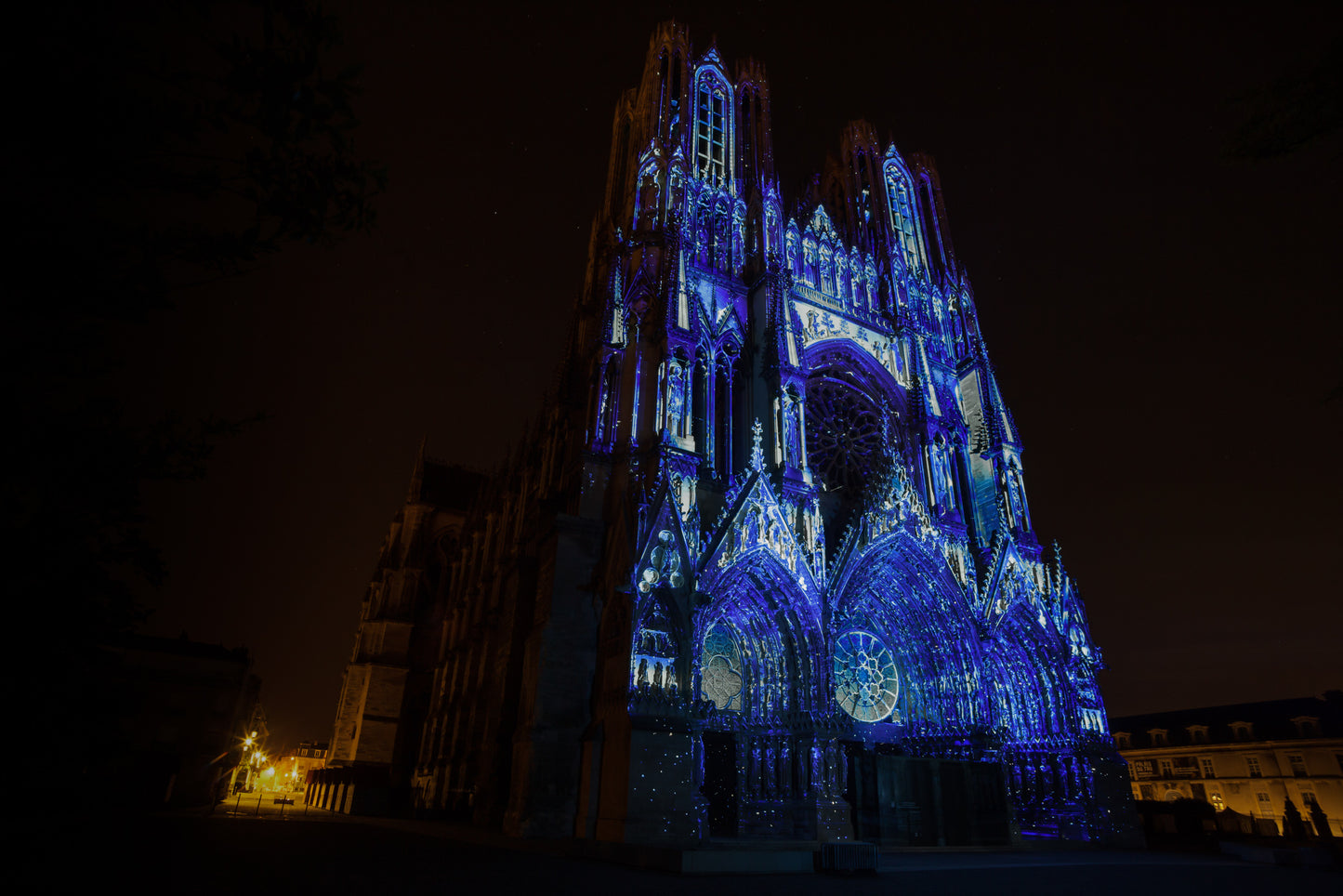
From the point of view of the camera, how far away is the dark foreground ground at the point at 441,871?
7.77 metres

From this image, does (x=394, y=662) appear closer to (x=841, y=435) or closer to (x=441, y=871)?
(x=841, y=435)

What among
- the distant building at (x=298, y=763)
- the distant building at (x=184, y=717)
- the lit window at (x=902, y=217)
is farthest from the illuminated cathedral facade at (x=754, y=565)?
the distant building at (x=298, y=763)

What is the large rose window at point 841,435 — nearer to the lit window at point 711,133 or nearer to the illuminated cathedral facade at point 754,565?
the illuminated cathedral facade at point 754,565

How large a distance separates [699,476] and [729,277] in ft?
30.2

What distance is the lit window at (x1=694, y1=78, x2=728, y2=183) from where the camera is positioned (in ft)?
103

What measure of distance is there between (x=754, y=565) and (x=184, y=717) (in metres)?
33.4

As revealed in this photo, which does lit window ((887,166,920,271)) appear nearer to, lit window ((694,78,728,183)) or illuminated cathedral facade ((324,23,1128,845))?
illuminated cathedral facade ((324,23,1128,845))

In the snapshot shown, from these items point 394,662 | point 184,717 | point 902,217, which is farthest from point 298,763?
point 902,217

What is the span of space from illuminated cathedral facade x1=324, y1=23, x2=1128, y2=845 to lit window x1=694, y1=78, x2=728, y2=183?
0.44 ft

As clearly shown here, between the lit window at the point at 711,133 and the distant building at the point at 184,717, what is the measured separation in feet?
111

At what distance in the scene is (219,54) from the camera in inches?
170

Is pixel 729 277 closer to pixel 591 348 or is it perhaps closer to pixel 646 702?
pixel 591 348

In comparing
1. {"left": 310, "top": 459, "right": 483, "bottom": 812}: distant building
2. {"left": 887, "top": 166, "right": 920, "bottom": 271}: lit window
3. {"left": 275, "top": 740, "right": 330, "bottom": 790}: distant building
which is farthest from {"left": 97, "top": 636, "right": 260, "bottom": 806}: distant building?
{"left": 275, "top": 740, "right": 330, "bottom": 790}: distant building

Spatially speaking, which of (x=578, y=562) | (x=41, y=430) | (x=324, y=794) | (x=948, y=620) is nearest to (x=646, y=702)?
(x=578, y=562)
